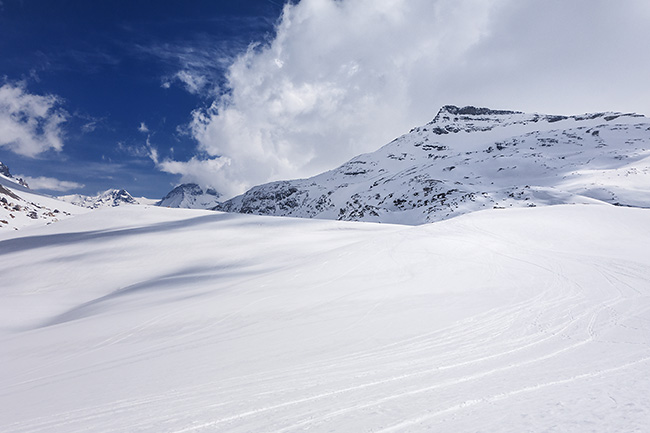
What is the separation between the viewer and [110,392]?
4059 mm

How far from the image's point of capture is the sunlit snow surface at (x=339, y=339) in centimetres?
301

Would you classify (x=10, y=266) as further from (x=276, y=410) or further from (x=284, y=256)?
(x=276, y=410)

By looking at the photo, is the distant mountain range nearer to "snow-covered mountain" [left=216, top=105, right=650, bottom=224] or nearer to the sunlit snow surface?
"snow-covered mountain" [left=216, top=105, right=650, bottom=224]

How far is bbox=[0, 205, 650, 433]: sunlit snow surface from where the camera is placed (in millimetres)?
3014

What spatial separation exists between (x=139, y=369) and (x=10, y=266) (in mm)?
14861

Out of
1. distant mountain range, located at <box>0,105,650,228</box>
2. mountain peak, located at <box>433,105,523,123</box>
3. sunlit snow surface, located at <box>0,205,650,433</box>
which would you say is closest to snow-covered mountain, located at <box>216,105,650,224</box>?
distant mountain range, located at <box>0,105,650,228</box>

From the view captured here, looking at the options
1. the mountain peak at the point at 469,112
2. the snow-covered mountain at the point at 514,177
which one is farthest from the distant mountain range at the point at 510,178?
the mountain peak at the point at 469,112

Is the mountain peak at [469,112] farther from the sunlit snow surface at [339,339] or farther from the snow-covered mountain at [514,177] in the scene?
the sunlit snow surface at [339,339]

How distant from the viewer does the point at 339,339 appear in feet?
17.4

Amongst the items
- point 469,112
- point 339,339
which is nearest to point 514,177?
point 339,339

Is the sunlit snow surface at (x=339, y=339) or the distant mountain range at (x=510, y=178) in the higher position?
the distant mountain range at (x=510, y=178)

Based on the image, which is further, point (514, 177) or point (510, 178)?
point (514, 177)

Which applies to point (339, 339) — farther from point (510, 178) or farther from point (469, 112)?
point (469, 112)

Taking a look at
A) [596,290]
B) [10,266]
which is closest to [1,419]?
[596,290]
